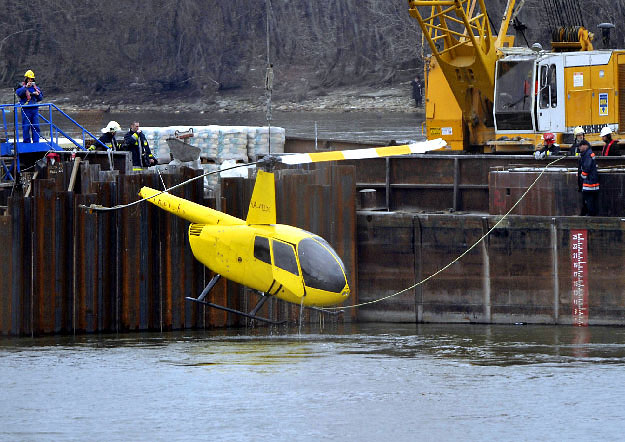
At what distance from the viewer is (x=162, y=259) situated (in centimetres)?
1984

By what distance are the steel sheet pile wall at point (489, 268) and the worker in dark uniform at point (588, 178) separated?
835mm

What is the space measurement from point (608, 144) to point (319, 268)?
7745 mm

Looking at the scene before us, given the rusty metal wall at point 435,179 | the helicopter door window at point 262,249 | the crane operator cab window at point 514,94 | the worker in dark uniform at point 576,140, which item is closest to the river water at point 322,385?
the helicopter door window at point 262,249

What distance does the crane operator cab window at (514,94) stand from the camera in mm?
25297

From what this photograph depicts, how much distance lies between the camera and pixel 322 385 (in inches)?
622

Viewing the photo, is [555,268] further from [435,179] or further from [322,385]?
[322,385]

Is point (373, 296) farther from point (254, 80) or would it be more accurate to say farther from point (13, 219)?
point (254, 80)

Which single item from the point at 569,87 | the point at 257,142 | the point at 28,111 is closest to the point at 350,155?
the point at 28,111

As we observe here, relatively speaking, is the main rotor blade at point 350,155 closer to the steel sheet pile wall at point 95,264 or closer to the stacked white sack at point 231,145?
the steel sheet pile wall at point 95,264

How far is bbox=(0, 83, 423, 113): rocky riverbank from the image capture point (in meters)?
76.3

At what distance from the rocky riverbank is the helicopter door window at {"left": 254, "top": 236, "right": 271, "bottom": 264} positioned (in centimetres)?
5539

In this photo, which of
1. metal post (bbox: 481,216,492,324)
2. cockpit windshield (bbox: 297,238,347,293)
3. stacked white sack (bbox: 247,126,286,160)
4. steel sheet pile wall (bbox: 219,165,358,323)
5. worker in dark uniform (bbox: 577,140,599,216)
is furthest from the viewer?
stacked white sack (bbox: 247,126,286,160)

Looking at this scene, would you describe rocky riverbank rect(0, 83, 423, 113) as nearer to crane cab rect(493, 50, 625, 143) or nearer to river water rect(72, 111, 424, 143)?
river water rect(72, 111, 424, 143)

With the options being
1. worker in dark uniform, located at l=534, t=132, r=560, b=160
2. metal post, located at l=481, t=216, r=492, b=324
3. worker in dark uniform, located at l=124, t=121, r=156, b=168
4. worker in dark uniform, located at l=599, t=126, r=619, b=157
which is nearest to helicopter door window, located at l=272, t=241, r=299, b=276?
metal post, located at l=481, t=216, r=492, b=324
